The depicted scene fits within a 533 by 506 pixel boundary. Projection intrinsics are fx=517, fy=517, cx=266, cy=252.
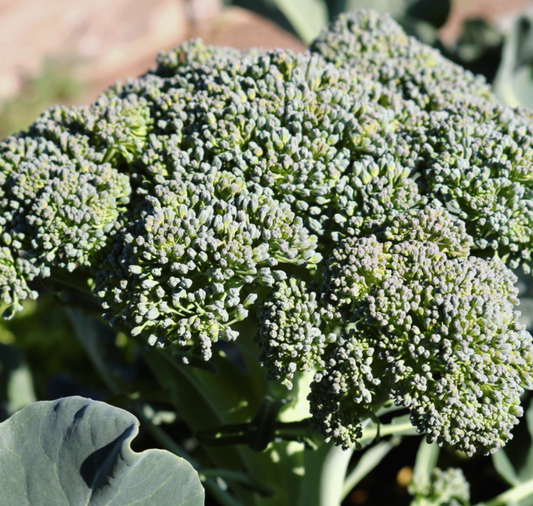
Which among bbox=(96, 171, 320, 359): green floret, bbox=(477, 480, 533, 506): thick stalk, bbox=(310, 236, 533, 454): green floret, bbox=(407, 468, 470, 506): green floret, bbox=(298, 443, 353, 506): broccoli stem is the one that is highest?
bbox=(96, 171, 320, 359): green floret

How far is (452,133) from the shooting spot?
3.11 ft

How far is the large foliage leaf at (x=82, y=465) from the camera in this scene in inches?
30.8

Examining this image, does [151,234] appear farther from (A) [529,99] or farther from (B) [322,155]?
(A) [529,99]

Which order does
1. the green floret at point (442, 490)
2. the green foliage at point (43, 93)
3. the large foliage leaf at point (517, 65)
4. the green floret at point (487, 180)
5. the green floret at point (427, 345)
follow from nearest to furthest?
the green floret at point (427, 345) → the green floret at point (487, 180) → the green floret at point (442, 490) → the large foliage leaf at point (517, 65) → the green foliage at point (43, 93)

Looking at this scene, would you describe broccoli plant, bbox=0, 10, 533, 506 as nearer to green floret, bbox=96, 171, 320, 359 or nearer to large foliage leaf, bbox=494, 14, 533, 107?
green floret, bbox=96, 171, 320, 359

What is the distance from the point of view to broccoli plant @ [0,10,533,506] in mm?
792

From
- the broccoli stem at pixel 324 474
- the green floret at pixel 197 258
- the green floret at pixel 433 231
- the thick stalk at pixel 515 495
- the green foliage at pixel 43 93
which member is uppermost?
the green foliage at pixel 43 93

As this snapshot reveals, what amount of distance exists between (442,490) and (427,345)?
2.39 feet

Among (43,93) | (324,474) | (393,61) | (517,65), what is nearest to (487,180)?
(393,61)

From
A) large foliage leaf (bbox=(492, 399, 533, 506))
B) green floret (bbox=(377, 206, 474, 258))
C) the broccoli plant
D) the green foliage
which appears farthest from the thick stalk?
the green foliage

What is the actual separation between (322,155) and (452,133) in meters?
0.25

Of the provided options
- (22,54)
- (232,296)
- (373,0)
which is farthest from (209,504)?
(22,54)

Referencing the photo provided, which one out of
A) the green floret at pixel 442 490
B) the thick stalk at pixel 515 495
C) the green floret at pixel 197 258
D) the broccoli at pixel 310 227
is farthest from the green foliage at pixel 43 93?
the thick stalk at pixel 515 495

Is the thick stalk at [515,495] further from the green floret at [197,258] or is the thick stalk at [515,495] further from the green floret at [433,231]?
the green floret at [197,258]
